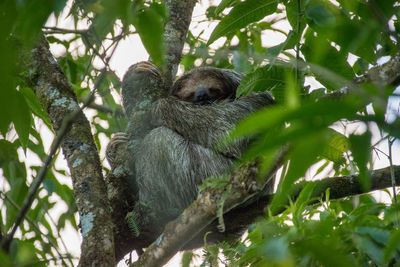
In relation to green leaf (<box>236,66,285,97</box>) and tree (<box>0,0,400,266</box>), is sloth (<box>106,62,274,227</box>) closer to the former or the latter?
tree (<box>0,0,400,266</box>)

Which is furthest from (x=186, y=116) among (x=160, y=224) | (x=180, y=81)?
(x=160, y=224)

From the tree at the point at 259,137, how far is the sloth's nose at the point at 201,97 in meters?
1.22

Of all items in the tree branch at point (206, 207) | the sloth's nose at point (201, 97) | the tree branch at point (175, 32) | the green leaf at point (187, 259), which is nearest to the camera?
the tree branch at point (206, 207)

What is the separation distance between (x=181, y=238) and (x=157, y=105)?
9.49 feet

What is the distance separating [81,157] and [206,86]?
3622 millimetres

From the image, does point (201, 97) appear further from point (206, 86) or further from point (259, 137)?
point (259, 137)

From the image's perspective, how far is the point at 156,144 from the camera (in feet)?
21.8

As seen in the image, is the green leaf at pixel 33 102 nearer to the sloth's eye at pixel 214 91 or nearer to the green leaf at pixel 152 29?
the sloth's eye at pixel 214 91

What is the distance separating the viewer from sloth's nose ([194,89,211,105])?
779cm

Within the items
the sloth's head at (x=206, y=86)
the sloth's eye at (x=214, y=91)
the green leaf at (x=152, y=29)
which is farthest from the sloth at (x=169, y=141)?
the green leaf at (x=152, y=29)

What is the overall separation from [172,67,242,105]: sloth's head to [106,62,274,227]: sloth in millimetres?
531

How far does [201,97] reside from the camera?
7801 mm

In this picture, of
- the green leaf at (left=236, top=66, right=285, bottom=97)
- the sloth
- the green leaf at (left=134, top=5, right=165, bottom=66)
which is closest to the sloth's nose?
the sloth

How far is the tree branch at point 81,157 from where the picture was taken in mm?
4160
